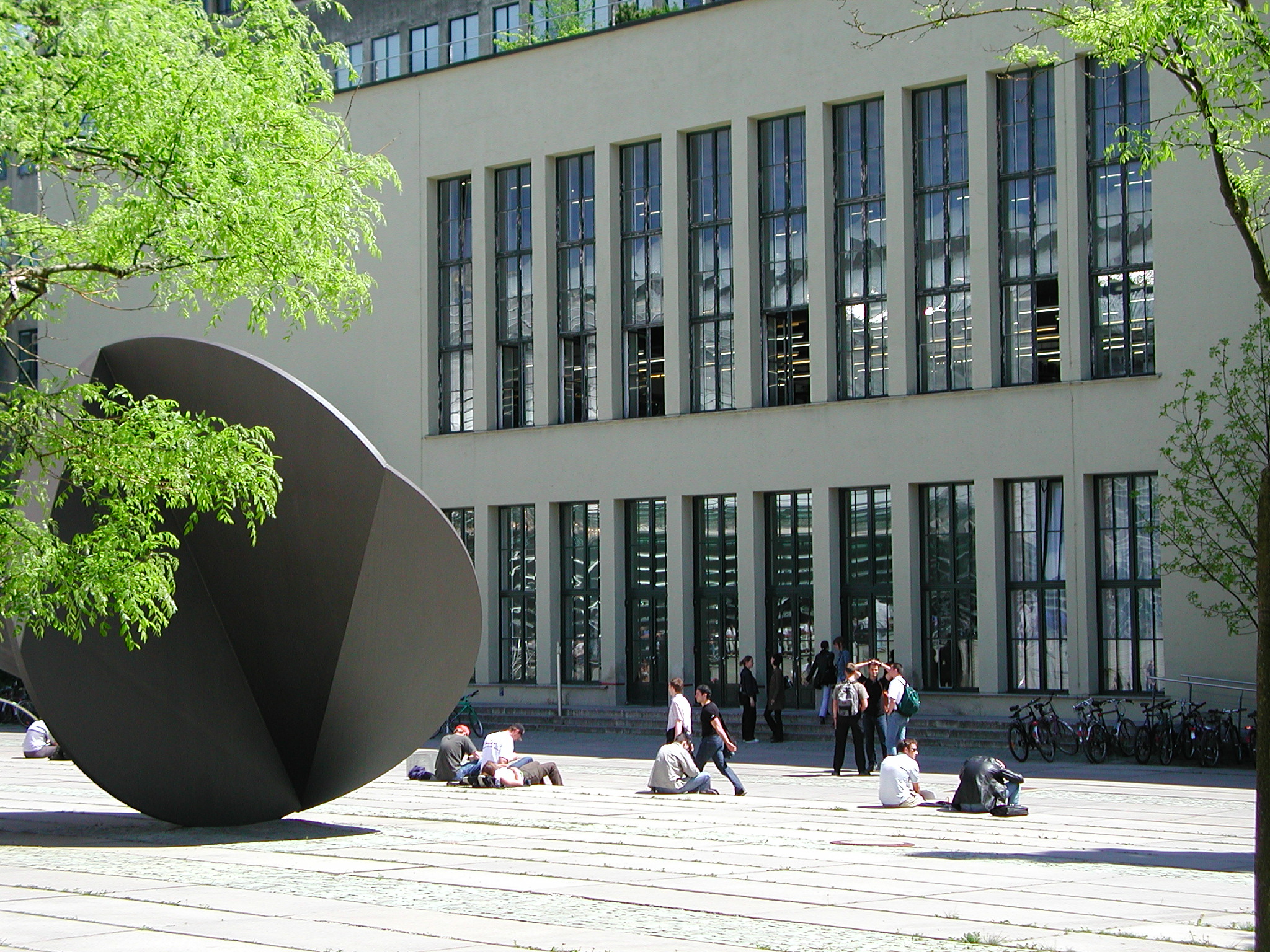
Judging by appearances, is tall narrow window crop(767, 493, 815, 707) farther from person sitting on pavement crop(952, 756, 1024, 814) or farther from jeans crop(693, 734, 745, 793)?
person sitting on pavement crop(952, 756, 1024, 814)

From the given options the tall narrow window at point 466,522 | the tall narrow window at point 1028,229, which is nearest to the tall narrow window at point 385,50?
the tall narrow window at point 466,522

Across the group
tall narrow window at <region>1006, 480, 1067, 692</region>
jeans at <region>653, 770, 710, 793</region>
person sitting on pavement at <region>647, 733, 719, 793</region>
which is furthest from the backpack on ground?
tall narrow window at <region>1006, 480, 1067, 692</region>

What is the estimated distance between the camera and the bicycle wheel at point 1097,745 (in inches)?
1084

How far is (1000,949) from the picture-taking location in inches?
382

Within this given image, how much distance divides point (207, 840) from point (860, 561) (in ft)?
66.8

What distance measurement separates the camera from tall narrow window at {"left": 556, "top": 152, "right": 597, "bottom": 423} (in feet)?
127

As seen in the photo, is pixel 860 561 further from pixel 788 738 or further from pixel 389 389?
pixel 389 389

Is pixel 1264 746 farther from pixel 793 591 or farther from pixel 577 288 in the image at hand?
pixel 577 288

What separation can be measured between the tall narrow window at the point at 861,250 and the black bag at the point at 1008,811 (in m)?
16.5

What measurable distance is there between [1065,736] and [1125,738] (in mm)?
1073

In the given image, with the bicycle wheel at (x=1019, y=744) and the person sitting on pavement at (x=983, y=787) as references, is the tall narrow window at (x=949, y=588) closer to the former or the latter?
the bicycle wheel at (x=1019, y=744)

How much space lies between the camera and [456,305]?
41000 mm

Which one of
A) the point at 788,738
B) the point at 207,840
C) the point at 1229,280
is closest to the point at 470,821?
the point at 207,840

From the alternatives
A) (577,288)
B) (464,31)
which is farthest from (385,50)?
(577,288)
